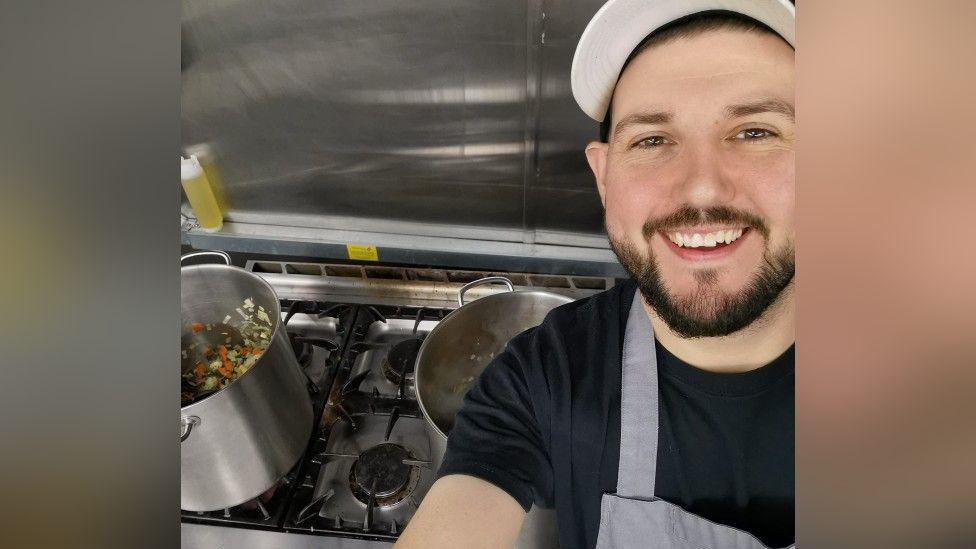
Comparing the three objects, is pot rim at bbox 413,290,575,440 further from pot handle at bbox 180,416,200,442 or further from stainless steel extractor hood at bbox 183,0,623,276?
pot handle at bbox 180,416,200,442

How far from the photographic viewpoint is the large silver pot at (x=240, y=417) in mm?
924

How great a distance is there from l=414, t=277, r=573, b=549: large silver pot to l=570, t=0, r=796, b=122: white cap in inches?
17.0

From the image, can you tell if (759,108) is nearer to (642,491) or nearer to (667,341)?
(667,341)

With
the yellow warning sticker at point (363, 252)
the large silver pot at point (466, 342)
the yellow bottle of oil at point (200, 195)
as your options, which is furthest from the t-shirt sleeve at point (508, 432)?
the yellow bottle of oil at point (200, 195)

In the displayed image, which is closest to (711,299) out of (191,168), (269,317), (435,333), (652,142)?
(652,142)

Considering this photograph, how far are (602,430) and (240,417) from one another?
1.81 ft

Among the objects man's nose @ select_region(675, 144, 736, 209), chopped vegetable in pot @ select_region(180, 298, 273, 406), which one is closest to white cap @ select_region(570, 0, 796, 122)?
man's nose @ select_region(675, 144, 736, 209)

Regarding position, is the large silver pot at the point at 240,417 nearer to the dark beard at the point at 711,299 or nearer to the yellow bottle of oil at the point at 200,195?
the yellow bottle of oil at the point at 200,195

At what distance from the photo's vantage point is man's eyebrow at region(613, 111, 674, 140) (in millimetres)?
590

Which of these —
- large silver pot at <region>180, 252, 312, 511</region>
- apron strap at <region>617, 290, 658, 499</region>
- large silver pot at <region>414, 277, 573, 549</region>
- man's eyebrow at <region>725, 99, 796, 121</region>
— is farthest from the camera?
large silver pot at <region>414, 277, 573, 549</region>

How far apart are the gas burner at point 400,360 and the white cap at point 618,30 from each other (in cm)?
60

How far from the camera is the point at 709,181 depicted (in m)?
0.55

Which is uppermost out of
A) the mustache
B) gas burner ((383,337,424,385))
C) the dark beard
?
the mustache

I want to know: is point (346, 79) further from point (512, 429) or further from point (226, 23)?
point (512, 429)
